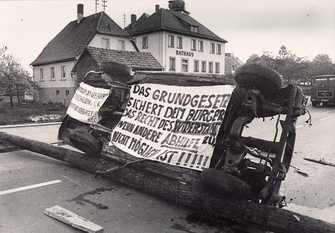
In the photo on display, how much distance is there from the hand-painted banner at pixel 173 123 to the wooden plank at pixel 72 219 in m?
1.41

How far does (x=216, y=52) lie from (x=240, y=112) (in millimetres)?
52863

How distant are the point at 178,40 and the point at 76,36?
13.5m

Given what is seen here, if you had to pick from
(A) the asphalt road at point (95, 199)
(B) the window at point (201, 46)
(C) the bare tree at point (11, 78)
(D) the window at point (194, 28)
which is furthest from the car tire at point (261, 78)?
(B) the window at point (201, 46)

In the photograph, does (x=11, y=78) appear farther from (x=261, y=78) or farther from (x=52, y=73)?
(x=261, y=78)

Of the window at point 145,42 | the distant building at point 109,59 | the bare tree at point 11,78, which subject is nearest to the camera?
the distant building at point 109,59

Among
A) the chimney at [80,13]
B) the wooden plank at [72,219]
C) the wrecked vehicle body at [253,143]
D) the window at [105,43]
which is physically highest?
the chimney at [80,13]

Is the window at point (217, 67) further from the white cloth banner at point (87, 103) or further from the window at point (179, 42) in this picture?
the white cloth banner at point (87, 103)

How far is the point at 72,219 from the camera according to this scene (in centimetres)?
473

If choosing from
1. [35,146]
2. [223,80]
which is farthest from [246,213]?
[35,146]

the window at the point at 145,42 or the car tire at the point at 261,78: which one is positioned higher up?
the window at the point at 145,42

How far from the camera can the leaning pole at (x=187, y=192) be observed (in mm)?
4161

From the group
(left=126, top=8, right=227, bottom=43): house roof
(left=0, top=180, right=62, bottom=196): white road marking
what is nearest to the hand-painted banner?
(left=0, top=180, right=62, bottom=196): white road marking

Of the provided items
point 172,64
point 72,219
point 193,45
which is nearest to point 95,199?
point 72,219

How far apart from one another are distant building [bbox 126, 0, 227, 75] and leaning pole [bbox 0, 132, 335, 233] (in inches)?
1644
